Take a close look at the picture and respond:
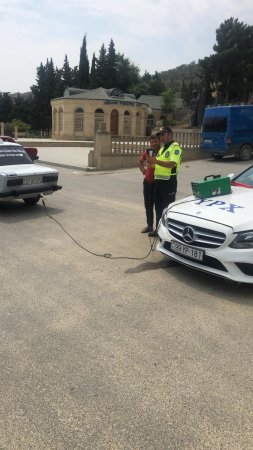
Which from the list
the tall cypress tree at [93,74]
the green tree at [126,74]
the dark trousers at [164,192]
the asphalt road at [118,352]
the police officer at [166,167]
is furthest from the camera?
the green tree at [126,74]

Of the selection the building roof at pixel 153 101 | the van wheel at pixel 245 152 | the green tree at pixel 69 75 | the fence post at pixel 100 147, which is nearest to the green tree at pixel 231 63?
the building roof at pixel 153 101

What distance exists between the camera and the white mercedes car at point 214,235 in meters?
4.38

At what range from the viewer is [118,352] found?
3348mm

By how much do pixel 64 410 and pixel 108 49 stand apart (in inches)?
3265

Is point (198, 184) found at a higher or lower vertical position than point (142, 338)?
higher

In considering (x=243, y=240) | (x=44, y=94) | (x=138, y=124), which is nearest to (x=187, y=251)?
(x=243, y=240)

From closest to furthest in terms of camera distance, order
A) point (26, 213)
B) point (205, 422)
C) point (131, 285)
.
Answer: point (205, 422) → point (131, 285) → point (26, 213)

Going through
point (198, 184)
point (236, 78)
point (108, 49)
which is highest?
point (108, 49)

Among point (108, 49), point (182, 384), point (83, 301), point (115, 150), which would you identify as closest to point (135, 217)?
point (83, 301)

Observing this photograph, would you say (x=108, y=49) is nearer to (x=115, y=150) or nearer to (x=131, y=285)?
(x=115, y=150)

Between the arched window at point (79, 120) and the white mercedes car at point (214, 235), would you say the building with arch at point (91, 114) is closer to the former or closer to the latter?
the arched window at point (79, 120)

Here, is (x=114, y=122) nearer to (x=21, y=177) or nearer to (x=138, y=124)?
(x=138, y=124)

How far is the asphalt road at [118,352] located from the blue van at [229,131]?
47.2 feet

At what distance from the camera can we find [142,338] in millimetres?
3578
